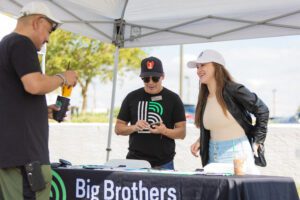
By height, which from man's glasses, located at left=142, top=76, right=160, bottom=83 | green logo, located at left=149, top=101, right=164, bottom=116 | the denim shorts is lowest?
the denim shorts

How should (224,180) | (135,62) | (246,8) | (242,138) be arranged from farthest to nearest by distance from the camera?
(135,62), (246,8), (242,138), (224,180)

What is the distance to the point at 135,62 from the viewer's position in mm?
22922

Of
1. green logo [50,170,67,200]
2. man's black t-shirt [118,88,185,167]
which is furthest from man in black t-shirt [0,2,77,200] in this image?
man's black t-shirt [118,88,185,167]

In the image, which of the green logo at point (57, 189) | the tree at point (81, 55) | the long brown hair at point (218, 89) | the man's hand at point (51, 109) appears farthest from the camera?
the tree at point (81, 55)

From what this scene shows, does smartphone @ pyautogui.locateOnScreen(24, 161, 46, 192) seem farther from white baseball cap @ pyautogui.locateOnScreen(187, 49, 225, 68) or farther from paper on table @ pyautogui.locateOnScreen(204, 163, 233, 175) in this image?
white baseball cap @ pyautogui.locateOnScreen(187, 49, 225, 68)

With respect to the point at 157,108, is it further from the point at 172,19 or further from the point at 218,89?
the point at 172,19

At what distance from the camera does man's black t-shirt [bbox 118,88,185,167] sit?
4.08 metres

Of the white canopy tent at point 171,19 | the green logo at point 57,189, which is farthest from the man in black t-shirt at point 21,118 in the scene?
the white canopy tent at point 171,19

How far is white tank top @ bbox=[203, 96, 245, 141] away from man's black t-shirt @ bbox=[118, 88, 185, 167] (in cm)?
77

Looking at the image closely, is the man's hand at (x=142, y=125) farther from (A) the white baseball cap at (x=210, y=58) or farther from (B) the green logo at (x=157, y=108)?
(A) the white baseball cap at (x=210, y=58)

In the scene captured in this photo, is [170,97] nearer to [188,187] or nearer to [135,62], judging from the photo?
[188,187]

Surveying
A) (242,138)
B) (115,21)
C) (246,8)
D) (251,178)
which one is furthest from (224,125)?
(115,21)

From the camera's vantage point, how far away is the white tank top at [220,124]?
10.8ft

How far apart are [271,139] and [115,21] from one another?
3.75 metres
